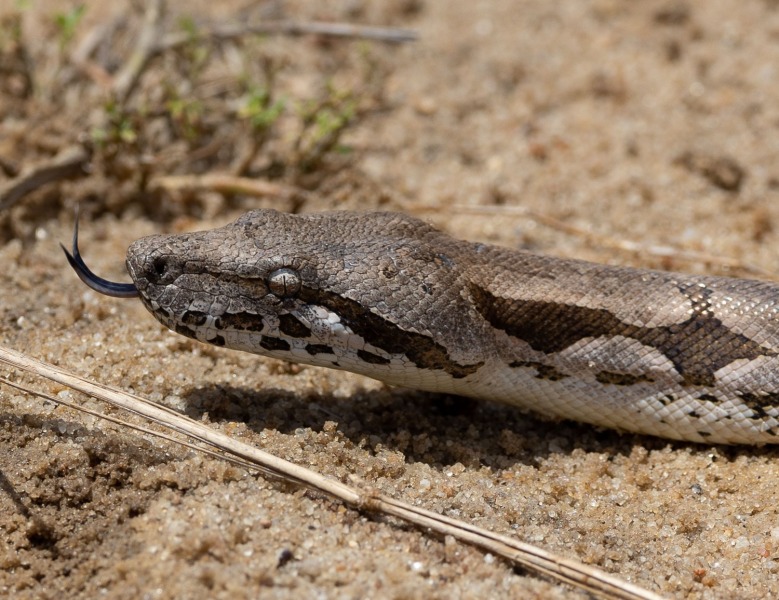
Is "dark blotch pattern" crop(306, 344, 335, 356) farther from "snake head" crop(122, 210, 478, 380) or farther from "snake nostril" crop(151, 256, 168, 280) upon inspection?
"snake nostril" crop(151, 256, 168, 280)

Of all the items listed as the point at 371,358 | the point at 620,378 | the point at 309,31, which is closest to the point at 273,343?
the point at 371,358

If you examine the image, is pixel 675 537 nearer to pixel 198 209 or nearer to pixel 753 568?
pixel 753 568

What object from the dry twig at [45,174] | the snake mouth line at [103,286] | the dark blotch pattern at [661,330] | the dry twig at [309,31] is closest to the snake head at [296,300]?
the snake mouth line at [103,286]

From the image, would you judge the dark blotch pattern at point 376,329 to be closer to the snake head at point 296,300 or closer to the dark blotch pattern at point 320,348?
the snake head at point 296,300

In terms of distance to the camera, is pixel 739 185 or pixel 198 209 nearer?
pixel 198 209

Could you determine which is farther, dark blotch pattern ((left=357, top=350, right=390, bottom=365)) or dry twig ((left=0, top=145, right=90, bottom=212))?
dry twig ((left=0, top=145, right=90, bottom=212))

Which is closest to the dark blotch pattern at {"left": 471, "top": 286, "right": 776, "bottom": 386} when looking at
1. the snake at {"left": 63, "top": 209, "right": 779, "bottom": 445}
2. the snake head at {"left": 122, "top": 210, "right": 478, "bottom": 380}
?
the snake at {"left": 63, "top": 209, "right": 779, "bottom": 445}

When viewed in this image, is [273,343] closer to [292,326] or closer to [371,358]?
[292,326]

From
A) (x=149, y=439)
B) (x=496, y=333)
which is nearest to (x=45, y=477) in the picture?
(x=149, y=439)
